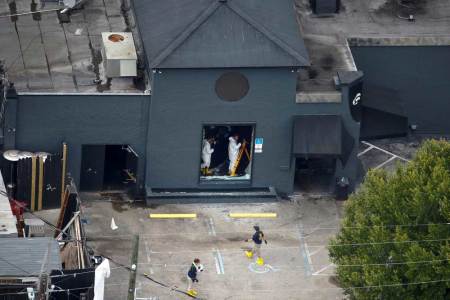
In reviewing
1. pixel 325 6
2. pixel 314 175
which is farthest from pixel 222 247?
pixel 325 6

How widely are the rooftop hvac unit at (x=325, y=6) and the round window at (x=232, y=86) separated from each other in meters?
7.72

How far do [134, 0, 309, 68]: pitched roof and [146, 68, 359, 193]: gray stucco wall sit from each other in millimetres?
466

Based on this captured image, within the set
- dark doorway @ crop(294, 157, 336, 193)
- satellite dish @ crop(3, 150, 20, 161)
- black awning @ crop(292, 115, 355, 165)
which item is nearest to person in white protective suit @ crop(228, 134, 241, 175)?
black awning @ crop(292, 115, 355, 165)

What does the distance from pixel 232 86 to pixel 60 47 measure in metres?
7.04

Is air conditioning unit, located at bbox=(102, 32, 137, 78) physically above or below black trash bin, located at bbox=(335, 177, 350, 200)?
above

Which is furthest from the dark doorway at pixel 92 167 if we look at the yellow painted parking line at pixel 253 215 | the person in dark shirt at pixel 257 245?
the person in dark shirt at pixel 257 245

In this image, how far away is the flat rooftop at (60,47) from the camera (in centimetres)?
6431

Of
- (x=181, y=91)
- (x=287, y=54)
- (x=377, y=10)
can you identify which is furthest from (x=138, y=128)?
(x=377, y=10)

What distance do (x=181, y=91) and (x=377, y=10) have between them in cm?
1147

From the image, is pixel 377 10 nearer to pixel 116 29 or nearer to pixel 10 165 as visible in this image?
pixel 116 29

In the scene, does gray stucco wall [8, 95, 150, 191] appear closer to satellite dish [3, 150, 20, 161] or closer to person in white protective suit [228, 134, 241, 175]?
satellite dish [3, 150, 20, 161]

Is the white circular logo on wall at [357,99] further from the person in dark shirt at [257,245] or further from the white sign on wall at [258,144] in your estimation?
the person in dark shirt at [257,245]

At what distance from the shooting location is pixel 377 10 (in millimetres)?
71562

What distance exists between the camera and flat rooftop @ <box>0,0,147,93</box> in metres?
64.3
